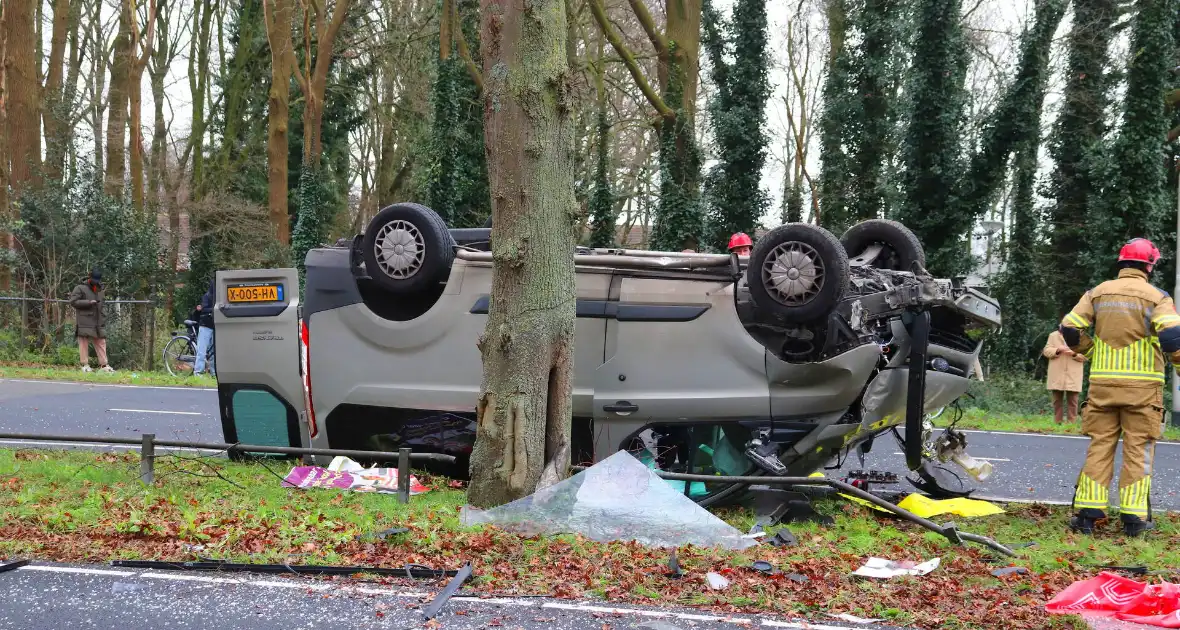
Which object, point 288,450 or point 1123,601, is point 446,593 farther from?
point 1123,601

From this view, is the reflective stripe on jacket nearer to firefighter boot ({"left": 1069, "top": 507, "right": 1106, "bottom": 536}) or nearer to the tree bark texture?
firefighter boot ({"left": 1069, "top": 507, "right": 1106, "bottom": 536})

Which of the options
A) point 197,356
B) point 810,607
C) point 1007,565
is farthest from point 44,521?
point 197,356

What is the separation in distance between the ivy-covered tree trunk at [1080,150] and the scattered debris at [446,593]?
1826 cm

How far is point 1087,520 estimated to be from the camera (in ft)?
22.1

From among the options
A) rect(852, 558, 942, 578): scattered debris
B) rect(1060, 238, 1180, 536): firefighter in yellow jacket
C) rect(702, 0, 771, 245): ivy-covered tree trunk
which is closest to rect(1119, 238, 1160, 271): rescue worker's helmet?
rect(1060, 238, 1180, 536): firefighter in yellow jacket

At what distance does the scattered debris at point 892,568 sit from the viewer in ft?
17.0

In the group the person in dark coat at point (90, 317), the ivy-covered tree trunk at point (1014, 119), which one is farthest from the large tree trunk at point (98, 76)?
the ivy-covered tree trunk at point (1014, 119)

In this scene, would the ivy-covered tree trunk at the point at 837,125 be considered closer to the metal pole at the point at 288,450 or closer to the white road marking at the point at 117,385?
the white road marking at the point at 117,385

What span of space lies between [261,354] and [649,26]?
564 inches

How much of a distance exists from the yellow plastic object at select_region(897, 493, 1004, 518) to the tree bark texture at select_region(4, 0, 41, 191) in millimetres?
20559

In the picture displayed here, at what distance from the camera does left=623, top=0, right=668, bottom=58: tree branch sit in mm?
19875

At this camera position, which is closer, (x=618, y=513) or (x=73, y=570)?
(x=73, y=570)

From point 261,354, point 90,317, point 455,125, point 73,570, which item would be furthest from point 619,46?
point 73,570

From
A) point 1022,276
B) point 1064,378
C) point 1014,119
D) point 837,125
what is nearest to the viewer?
point 1064,378
